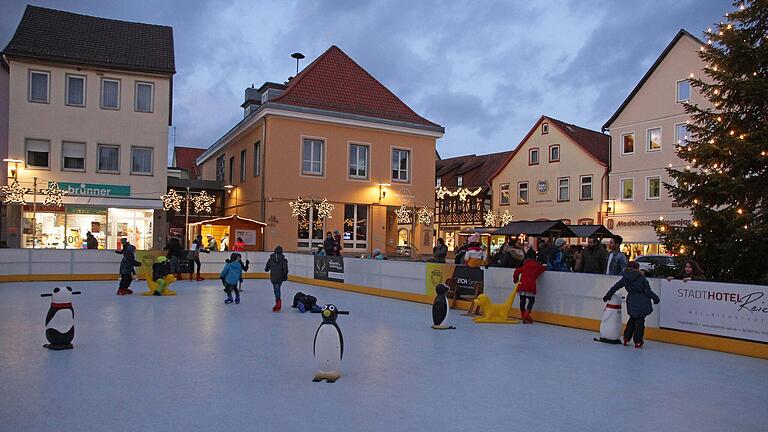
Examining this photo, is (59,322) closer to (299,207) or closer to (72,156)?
(299,207)

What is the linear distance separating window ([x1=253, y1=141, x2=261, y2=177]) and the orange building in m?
0.05

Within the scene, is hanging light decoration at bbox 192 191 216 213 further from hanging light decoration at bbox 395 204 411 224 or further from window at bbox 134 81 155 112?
hanging light decoration at bbox 395 204 411 224

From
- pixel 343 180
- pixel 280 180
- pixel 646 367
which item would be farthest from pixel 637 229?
pixel 646 367

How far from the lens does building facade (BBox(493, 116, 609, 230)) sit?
36469 millimetres

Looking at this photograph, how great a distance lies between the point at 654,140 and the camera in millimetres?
33188

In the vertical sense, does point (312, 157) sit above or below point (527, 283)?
above

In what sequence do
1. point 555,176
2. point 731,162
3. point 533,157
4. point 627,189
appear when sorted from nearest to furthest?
1. point 731,162
2. point 627,189
3. point 555,176
4. point 533,157

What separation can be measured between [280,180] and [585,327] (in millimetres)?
18575

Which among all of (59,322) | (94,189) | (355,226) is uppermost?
(94,189)

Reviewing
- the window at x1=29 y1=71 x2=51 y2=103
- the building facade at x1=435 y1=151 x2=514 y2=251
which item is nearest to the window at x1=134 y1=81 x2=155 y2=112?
the window at x1=29 y1=71 x2=51 y2=103

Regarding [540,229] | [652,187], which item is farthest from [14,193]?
[652,187]

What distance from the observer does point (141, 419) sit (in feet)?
18.8

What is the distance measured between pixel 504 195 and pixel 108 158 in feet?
85.1

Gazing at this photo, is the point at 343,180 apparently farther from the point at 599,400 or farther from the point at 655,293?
the point at 599,400
